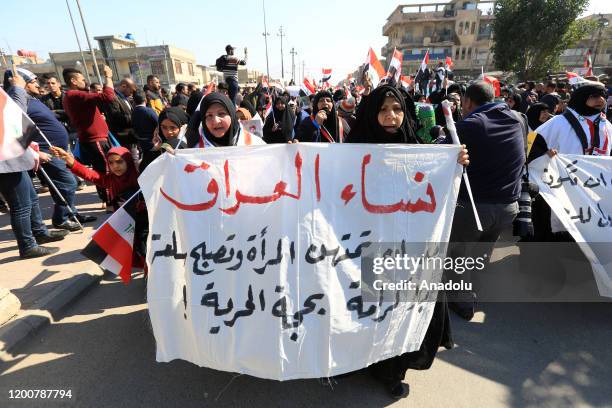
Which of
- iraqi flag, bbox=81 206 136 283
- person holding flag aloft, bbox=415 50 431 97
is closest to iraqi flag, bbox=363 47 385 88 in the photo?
iraqi flag, bbox=81 206 136 283

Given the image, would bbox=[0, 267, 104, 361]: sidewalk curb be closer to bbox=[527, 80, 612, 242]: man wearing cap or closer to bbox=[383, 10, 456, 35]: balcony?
bbox=[527, 80, 612, 242]: man wearing cap

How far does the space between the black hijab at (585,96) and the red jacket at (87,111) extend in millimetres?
5347

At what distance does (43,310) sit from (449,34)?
198 feet

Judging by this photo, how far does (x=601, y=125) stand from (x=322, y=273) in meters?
3.33

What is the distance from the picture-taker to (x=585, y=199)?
2705mm

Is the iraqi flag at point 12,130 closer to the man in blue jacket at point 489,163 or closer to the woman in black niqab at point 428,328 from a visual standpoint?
the woman in black niqab at point 428,328

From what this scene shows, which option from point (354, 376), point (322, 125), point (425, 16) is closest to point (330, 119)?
point (322, 125)

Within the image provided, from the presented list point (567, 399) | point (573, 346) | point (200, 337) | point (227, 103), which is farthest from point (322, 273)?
point (573, 346)

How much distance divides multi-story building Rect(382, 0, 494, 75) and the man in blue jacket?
52900 mm

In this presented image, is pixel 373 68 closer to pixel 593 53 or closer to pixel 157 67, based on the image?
pixel 157 67

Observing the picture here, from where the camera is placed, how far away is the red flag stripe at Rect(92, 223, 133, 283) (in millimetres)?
2402

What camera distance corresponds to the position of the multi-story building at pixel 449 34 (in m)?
48.6

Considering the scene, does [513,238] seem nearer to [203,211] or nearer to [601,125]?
[601,125]

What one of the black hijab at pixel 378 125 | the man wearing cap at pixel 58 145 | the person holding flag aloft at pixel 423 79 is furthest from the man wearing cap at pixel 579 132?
the person holding flag aloft at pixel 423 79
